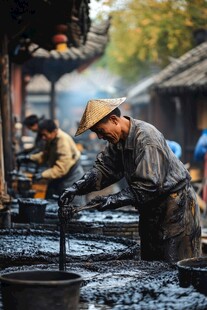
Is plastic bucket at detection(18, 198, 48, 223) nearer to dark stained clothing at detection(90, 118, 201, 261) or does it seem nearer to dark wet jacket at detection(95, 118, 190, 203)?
dark stained clothing at detection(90, 118, 201, 261)

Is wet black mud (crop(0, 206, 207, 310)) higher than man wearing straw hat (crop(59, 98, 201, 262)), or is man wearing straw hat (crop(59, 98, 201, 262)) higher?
man wearing straw hat (crop(59, 98, 201, 262))

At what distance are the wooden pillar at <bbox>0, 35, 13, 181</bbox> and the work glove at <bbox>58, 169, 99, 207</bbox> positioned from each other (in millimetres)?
5797

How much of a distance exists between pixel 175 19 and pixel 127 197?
27.9 m

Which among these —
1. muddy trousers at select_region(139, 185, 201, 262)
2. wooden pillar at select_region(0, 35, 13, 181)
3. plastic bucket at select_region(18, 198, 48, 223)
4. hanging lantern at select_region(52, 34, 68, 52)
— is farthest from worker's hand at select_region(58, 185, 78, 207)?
hanging lantern at select_region(52, 34, 68, 52)

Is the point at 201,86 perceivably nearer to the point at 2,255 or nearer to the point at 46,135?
the point at 46,135

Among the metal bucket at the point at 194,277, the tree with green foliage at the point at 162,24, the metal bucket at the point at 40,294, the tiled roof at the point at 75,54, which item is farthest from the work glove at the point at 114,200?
the tiled roof at the point at 75,54

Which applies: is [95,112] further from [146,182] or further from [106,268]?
[106,268]

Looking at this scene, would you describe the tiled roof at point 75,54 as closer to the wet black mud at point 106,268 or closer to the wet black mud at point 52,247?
→ the wet black mud at point 52,247

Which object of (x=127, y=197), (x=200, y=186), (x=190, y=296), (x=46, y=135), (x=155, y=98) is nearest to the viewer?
(x=190, y=296)

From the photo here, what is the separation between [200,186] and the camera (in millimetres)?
22672

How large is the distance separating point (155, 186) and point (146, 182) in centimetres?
10

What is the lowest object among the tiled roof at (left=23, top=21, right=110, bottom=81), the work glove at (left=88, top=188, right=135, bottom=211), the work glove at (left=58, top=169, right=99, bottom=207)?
the work glove at (left=88, top=188, right=135, bottom=211)

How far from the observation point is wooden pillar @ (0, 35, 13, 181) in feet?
47.3

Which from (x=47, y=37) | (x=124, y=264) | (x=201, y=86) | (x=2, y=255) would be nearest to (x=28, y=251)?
(x=2, y=255)
